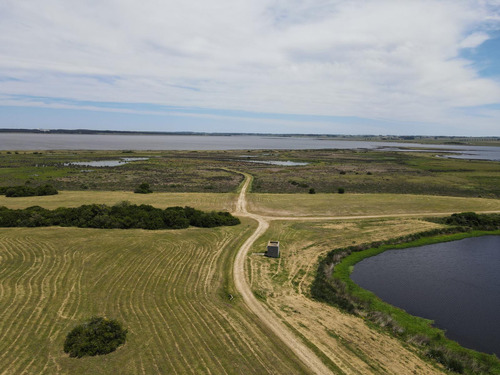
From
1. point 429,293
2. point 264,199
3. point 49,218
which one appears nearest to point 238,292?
point 429,293

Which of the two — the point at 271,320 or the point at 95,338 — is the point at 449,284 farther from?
the point at 95,338

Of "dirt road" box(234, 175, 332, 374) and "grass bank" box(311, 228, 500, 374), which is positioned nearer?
"dirt road" box(234, 175, 332, 374)

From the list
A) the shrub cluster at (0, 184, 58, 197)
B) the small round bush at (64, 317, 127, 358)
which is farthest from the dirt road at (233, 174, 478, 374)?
the shrub cluster at (0, 184, 58, 197)

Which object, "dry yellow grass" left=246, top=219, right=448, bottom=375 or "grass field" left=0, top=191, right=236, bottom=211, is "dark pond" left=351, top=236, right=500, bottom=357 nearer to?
"dry yellow grass" left=246, top=219, right=448, bottom=375

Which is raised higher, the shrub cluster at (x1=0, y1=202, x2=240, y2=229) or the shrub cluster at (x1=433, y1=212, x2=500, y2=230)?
the shrub cluster at (x1=0, y1=202, x2=240, y2=229)

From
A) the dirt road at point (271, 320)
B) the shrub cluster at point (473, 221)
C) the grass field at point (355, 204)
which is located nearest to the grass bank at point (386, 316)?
the dirt road at point (271, 320)

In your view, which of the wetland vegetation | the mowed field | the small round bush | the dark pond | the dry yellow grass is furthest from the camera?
the dark pond
